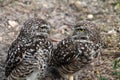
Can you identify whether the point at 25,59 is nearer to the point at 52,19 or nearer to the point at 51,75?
the point at 51,75

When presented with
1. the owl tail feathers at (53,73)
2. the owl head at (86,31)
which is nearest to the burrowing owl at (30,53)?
the owl head at (86,31)

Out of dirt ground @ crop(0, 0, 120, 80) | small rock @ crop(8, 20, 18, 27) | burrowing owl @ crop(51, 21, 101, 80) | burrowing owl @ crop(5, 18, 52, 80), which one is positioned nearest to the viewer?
burrowing owl @ crop(5, 18, 52, 80)

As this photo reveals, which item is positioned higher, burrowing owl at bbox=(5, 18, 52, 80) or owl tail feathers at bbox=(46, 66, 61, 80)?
burrowing owl at bbox=(5, 18, 52, 80)

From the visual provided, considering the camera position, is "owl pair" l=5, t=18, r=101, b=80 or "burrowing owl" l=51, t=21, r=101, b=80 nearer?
"owl pair" l=5, t=18, r=101, b=80

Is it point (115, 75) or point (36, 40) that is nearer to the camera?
point (36, 40)

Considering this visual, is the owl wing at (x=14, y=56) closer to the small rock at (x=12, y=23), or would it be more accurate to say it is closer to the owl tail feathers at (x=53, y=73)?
the owl tail feathers at (x=53, y=73)

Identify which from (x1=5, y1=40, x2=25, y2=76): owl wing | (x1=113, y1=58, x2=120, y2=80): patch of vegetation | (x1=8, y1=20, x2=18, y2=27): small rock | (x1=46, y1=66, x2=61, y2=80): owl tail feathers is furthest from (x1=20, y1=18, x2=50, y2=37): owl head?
(x1=8, y1=20, x2=18, y2=27): small rock

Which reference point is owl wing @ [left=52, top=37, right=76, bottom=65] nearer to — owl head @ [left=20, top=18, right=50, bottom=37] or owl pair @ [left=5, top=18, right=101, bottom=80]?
owl pair @ [left=5, top=18, right=101, bottom=80]

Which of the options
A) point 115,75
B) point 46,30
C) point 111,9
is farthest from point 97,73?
point 111,9
